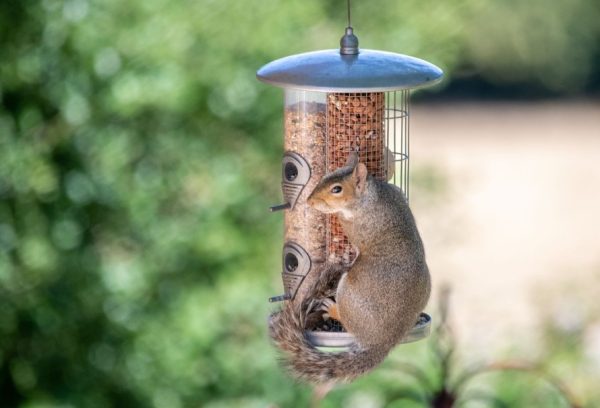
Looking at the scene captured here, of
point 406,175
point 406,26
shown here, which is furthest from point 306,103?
point 406,26

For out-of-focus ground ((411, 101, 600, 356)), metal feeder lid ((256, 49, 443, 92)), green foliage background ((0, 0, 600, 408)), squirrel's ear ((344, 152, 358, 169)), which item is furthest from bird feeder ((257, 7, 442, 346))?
out-of-focus ground ((411, 101, 600, 356))

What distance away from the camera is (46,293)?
13.9 ft

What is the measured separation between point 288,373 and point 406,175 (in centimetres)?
65

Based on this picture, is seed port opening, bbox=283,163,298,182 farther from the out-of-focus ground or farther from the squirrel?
the out-of-focus ground

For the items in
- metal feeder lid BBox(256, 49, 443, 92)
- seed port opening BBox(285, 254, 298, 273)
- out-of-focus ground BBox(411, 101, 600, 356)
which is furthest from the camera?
out-of-focus ground BBox(411, 101, 600, 356)

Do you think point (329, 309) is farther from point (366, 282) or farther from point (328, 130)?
point (328, 130)

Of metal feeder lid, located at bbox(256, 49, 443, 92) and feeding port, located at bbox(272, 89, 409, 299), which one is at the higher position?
metal feeder lid, located at bbox(256, 49, 443, 92)

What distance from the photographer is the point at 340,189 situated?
2480 mm

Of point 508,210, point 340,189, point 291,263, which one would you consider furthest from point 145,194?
point 508,210

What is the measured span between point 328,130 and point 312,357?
1.77 feet

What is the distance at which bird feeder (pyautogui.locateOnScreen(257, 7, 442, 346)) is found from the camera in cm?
246

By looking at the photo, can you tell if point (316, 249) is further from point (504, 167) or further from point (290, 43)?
point (504, 167)

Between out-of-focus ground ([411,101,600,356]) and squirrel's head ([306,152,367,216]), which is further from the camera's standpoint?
out-of-focus ground ([411,101,600,356])

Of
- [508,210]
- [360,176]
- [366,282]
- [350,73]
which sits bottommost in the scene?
[508,210]
